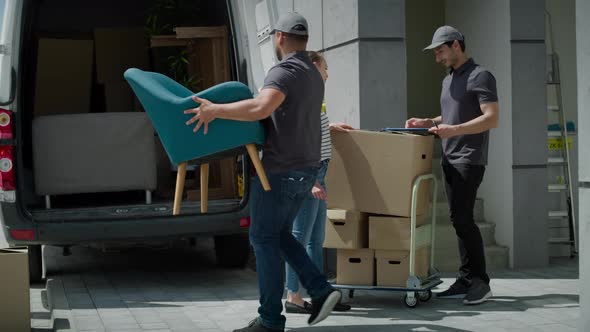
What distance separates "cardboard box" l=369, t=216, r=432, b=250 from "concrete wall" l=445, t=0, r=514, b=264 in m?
1.87

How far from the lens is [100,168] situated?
23.5 feet

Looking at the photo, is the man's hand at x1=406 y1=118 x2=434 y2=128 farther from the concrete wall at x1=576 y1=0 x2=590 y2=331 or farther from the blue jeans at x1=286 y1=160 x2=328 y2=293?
the concrete wall at x1=576 y1=0 x2=590 y2=331

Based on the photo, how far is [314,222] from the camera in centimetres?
594

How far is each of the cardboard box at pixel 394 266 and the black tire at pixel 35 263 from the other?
108 inches

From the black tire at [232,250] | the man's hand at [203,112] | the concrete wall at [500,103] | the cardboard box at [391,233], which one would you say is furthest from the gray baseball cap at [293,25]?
the concrete wall at [500,103]

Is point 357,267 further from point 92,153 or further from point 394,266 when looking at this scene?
point 92,153

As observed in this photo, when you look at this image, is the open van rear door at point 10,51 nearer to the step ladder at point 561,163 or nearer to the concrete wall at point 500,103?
the concrete wall at point 500,103

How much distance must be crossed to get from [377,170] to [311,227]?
608 mm

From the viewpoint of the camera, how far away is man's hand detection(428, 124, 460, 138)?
5.98 meters

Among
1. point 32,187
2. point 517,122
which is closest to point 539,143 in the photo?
point 517,122

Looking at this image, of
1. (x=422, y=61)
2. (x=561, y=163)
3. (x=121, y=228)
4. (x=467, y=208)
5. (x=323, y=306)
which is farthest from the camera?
(x=422, y=61)

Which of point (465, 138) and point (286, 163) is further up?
point (465, 138)

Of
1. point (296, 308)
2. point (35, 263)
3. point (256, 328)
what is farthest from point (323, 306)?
point (35, 263)

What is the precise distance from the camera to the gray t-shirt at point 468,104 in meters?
6.08
